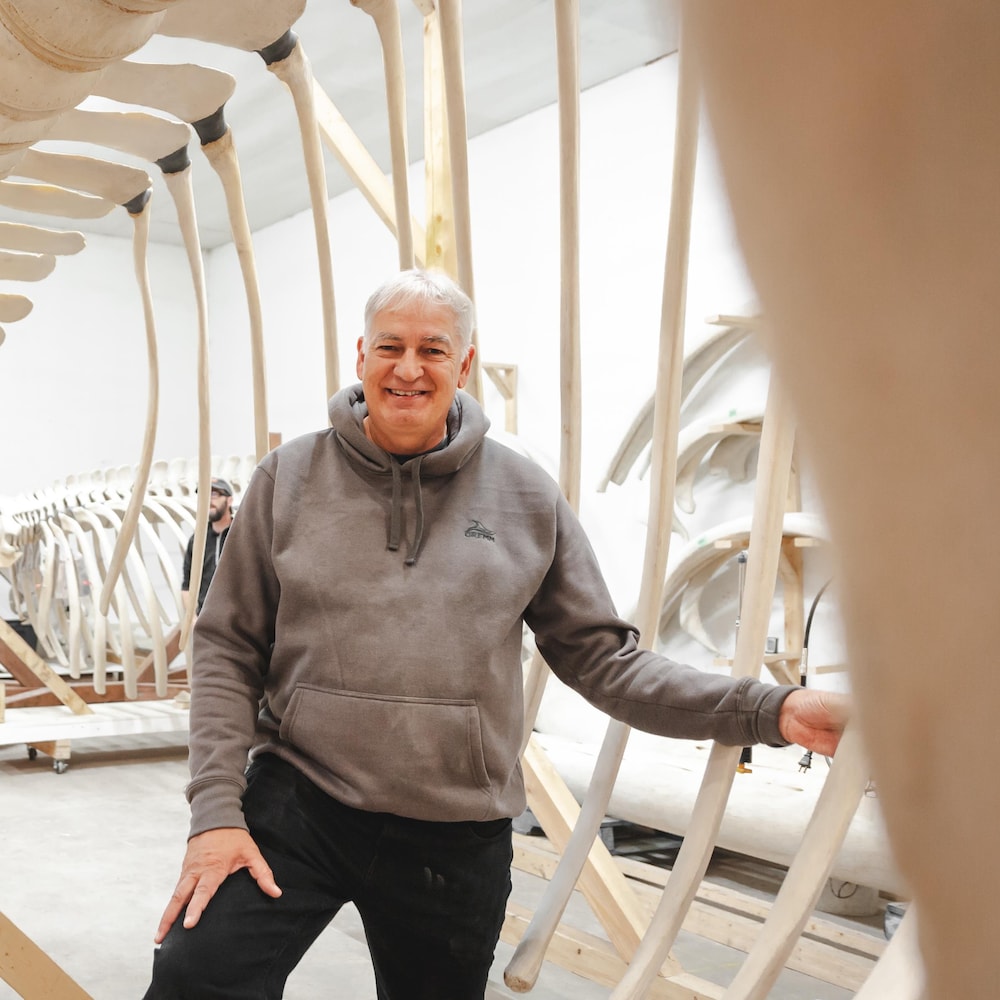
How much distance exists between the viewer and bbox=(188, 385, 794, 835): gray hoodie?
1.57 metres

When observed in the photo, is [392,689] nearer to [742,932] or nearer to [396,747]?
[396,747]

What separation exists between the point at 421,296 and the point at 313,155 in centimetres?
58

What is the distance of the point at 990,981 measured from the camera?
23 cm

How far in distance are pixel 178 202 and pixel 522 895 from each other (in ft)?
9.05

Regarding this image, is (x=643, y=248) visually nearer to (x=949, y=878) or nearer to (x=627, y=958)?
(x=627, y=958)

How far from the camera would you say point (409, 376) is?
1.68 metres

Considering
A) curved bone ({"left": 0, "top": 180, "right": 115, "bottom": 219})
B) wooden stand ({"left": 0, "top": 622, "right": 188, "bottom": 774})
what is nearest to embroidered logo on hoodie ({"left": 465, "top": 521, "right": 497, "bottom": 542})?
curved bone ({"left": 0, "top": 180, "right": 115, "bottom": 219})

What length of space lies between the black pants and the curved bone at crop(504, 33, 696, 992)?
0.25m

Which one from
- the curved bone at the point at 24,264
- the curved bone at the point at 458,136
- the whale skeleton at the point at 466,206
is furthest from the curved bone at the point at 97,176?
the curved bone at the point at 458,136

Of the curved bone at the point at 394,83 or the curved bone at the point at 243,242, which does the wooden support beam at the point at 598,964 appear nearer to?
the curved bone at the point at 243,242

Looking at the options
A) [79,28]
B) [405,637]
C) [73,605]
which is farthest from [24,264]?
[73,605]

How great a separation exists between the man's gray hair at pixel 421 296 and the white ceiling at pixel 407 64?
338 centimetres

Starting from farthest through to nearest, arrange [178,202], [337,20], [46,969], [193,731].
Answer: [337,20]
[178,202]
[46,969]
[193,731]

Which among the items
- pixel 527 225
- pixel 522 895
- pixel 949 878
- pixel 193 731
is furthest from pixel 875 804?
pixel 527 225
